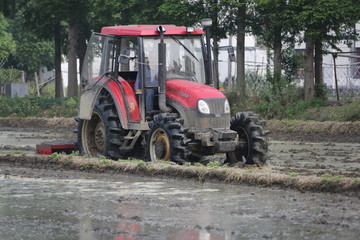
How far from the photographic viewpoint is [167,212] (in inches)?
489

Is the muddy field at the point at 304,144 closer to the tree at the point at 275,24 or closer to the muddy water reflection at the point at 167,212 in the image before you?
the muddy water reflection at the point at 167,212

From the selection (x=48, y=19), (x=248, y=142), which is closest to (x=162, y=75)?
(x=248, y=142)

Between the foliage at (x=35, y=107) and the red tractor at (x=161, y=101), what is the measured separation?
24.3 m

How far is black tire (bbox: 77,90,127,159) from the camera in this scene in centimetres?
2008

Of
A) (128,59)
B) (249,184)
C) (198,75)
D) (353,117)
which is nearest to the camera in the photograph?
(249,184)

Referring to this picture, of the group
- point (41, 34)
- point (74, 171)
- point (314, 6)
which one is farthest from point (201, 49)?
point (41, 34)

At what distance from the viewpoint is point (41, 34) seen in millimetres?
50938

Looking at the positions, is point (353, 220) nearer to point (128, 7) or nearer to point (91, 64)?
point (91, 64)

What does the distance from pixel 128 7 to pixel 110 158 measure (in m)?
25.0

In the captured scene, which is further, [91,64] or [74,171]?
[91,64]

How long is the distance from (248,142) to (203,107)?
1.38m

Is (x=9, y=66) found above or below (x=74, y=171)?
above

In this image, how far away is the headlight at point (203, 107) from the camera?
60.8 feet

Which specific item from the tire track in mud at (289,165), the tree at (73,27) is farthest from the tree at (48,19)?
the tire track in mud at (289,165)
